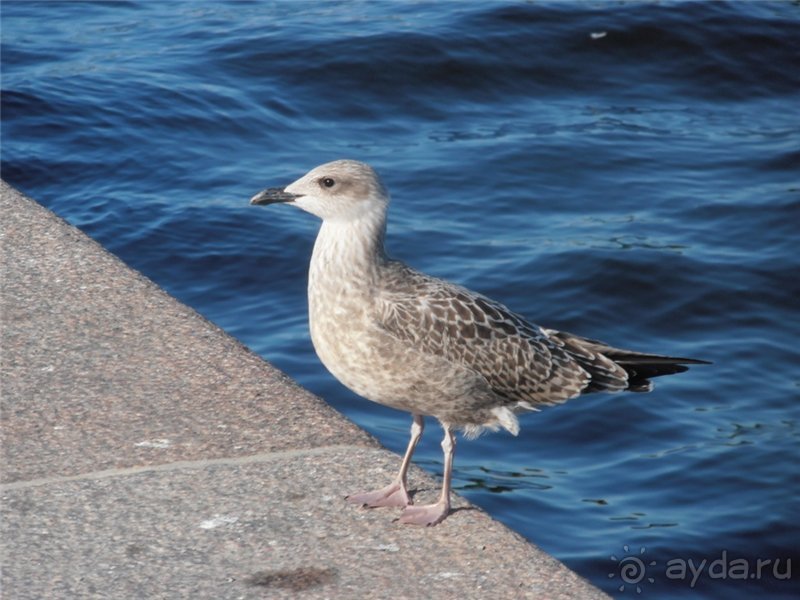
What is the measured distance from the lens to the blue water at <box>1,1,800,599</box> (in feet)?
26.2

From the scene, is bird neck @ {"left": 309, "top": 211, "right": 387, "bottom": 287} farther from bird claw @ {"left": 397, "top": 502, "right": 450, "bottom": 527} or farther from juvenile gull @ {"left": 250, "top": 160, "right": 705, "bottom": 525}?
bird claw @ {"left": 397, "top": 502, "right": 450, "bottom": 527}

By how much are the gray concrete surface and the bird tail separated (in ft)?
2.47

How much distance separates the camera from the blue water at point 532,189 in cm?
798

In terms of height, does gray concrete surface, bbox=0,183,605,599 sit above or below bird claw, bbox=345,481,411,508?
above

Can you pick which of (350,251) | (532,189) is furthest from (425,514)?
(532,189)

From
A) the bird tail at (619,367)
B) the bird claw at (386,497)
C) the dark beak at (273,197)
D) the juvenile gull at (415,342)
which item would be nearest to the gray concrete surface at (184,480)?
the bird claw at (386,497)

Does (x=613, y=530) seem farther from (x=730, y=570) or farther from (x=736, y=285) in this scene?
(x=736, y=285)

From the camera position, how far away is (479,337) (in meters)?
4.62

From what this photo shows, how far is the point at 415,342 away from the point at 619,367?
86 centimetres

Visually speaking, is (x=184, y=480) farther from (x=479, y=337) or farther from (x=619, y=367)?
(x=619, y=367)

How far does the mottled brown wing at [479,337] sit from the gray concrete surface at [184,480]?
39cm

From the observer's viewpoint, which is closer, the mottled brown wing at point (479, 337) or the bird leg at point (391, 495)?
the bird leg at point (391, 495)

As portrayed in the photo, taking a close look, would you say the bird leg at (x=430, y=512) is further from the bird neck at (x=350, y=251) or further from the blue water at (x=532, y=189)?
the blue water at (x=532, y=189)

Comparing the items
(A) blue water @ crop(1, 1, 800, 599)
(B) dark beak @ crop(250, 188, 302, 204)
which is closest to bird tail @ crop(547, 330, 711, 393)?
(B) dark beak @ crop(250, 188, 302, 204)
